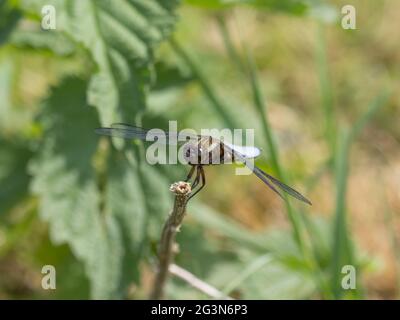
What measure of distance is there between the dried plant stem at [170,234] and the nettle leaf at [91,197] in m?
0.14

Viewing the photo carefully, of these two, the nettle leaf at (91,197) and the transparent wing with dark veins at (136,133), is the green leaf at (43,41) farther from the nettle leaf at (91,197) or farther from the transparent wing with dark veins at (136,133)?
the transparent wing with dark veins at (136,133)

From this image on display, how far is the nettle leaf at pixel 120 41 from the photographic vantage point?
191 centimetres

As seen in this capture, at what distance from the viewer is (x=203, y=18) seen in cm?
415

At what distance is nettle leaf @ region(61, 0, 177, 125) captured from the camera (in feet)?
6.27

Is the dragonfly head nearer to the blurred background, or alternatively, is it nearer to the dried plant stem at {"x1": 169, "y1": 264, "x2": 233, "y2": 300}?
the blurred background

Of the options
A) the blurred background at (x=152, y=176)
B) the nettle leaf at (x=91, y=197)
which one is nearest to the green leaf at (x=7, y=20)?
the blurred background at (x=152, y=176)

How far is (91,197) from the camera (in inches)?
91.2

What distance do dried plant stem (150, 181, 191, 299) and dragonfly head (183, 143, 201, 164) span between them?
0.18 feet

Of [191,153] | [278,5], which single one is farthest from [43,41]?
[191,153]

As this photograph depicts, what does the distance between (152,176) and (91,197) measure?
0.21 m

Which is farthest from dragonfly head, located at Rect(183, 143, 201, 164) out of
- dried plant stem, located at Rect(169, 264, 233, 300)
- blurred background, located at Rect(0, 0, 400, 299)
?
dried plant stem, located at Rect(169, 264, 233, 300)

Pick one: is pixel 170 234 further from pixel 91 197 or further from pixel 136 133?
pixel 91 197

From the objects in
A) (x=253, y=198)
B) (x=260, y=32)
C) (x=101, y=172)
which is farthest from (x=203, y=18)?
(x=101, y=172)
